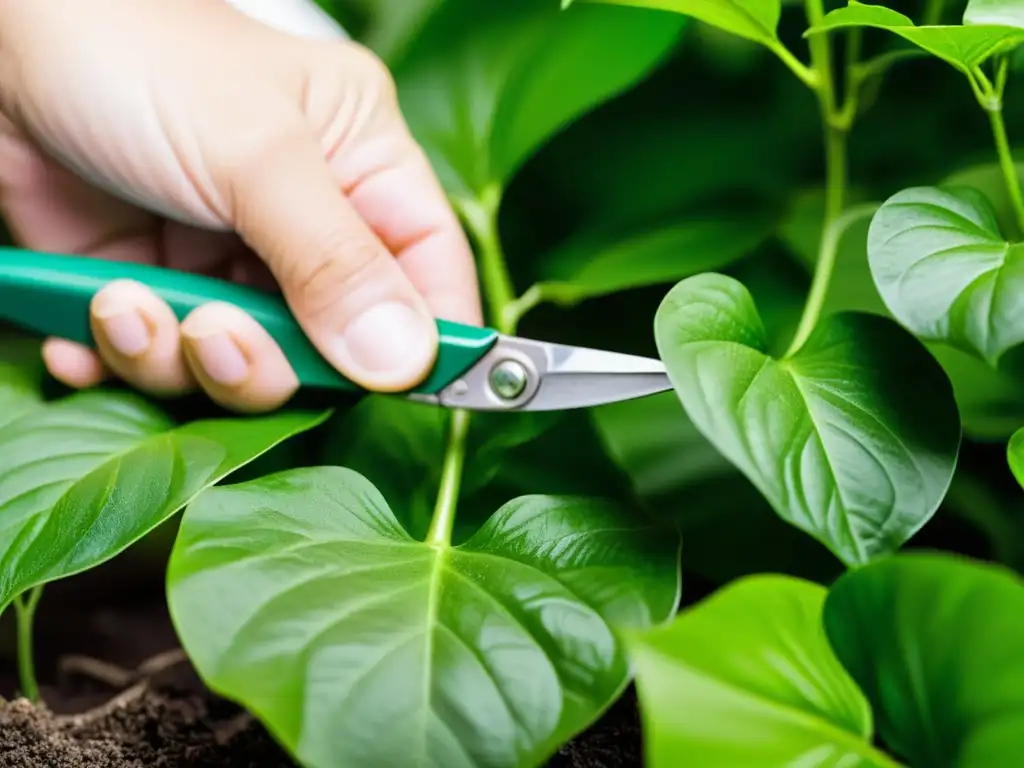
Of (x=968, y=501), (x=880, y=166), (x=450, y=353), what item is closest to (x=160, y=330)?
(x=450, y=353)

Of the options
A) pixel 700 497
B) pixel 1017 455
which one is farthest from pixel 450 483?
pixel 1017 455

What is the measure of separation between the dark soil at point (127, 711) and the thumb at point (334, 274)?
22 centimetres

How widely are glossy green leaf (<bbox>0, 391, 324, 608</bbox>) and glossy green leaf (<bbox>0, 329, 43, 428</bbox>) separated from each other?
0.02 m

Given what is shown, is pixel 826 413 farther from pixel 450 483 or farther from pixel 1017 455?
pixel 450 483

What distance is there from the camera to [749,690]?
31 cm

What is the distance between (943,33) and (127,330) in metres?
0.43

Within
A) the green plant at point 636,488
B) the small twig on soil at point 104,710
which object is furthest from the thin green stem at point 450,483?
the small twig on soil at point 104,710

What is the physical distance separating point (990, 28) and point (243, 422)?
42 centimetres

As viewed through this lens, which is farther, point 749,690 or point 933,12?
point 933,12

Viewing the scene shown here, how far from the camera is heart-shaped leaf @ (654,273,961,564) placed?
1.28 ft

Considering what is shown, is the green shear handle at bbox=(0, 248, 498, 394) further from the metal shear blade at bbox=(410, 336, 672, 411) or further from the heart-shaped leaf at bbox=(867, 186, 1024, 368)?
the heart-shaped leaf at bbox=(867, 186, 1024, 368)

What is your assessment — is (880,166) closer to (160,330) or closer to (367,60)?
(367,60)

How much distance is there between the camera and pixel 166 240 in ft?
2.50

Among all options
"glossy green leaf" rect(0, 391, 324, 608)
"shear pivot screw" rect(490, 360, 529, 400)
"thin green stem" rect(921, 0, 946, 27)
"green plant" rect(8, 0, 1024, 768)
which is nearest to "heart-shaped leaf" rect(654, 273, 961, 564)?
"green plant" rect(8, 0, 1024, 768)
